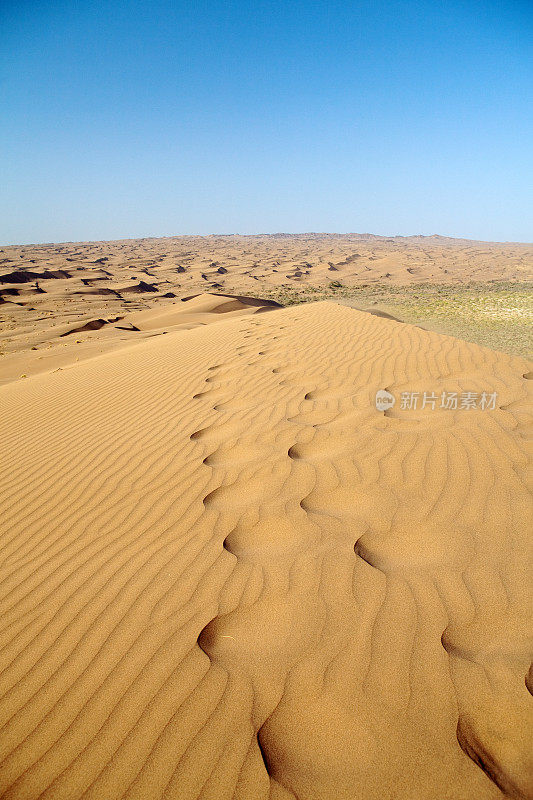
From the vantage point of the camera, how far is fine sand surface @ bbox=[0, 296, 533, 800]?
1196 mm

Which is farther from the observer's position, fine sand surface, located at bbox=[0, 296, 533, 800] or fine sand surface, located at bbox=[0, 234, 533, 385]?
fine sand surface, located at bbox=[0, 234, 533, 385]

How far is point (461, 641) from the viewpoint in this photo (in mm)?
1454

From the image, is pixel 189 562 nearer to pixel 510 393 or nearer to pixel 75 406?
pixel 510 393

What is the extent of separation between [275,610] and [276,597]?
0.06 meters

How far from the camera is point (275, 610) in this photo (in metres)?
1.67

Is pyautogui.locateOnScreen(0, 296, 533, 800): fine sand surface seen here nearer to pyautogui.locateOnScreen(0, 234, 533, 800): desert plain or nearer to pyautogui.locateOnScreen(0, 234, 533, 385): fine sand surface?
pyautogui.locateOnScreen(0, 234, 533, 800): desert plain

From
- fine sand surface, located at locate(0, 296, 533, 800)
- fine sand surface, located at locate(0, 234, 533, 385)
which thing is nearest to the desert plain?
fine sand surface, located at locate(0, 296, 533, 800)

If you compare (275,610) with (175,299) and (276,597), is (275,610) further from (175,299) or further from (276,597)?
(175,299)

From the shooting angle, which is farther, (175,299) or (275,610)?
(175,299)

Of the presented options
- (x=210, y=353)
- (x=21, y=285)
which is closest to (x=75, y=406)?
(x=210, y=353)

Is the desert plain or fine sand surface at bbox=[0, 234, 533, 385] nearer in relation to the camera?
the desert plain

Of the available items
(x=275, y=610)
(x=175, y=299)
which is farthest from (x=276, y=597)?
(x=175, y=299)

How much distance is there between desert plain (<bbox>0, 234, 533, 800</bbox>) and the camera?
1.20m

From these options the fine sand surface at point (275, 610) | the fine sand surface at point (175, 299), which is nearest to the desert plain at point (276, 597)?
the fine sand surface at point (275, 610)
